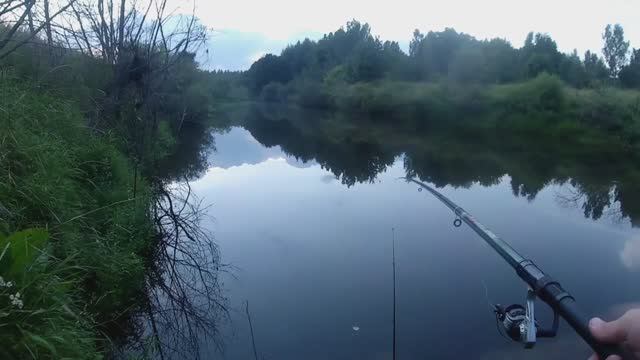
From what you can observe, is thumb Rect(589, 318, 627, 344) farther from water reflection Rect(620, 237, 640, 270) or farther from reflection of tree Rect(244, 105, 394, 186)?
reflection of tree Rect(244, 105, 394, 186)

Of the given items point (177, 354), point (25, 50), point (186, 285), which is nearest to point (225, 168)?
point (25, 50)

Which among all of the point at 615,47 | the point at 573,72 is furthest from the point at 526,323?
the point at 615,47

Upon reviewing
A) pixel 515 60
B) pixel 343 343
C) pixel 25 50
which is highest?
pixel 515 60

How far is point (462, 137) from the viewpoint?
30469mm

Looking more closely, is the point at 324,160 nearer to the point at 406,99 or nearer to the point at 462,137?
the point at 462,137

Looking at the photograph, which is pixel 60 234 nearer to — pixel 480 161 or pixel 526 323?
pixel 526 323

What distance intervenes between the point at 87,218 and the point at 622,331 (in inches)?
242

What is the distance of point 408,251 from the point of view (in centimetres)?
951

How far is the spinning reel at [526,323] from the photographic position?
197 centimetres

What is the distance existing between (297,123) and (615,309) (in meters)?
39.6

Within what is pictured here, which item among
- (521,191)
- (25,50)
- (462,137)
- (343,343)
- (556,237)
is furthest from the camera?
(462,137)

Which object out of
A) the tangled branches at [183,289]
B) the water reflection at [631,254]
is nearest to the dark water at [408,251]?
the water reflection at [631,254]

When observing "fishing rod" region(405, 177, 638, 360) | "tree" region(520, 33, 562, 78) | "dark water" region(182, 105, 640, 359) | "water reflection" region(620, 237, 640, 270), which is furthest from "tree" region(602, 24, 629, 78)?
"fishing rod" region(405, 177, 638, 360)

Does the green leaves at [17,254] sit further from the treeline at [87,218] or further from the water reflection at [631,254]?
the water reflection at [631,254]
